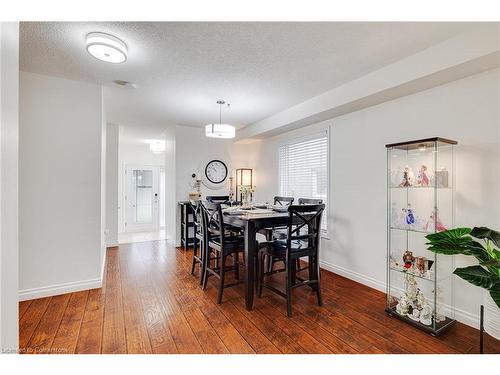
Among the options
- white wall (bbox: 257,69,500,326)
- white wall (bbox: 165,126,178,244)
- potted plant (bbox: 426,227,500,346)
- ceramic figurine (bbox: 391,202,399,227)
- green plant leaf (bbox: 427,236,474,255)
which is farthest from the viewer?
white wall (bbox: 165,126,178,244)

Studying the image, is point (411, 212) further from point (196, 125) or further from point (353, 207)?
point (196, 125)

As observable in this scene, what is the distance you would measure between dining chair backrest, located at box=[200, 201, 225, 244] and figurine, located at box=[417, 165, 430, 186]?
2022 mm

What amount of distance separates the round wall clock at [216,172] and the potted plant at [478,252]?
4182 millimetres

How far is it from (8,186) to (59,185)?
206 centimetres

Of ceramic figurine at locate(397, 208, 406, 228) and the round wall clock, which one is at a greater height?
the round wall clock

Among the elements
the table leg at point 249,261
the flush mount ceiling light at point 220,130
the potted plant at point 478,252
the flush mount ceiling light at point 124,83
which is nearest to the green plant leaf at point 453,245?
the potted plant at point 478,252

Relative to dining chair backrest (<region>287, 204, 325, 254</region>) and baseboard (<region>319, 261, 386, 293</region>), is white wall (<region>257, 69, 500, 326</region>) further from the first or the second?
dining chair backrest (<region>287, 204, 325, 254</region>)

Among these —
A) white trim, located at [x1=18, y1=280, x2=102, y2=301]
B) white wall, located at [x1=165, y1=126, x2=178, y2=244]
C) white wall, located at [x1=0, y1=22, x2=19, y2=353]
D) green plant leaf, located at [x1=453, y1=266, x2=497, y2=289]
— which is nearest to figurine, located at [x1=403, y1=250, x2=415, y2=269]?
green plant leaf, located at [x1=453, y1=266, x2=497, y2=289]

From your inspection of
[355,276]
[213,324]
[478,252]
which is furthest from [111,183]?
[478,252]

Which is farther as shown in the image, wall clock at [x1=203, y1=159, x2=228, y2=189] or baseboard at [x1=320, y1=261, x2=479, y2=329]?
wall clock at [x1=203, y1=159, x2=228, y2=189]

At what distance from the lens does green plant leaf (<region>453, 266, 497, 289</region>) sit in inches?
64.8

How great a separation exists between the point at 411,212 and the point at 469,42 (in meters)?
1.50

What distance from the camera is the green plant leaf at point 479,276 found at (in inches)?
64.8

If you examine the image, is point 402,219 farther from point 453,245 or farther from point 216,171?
point 216,171
